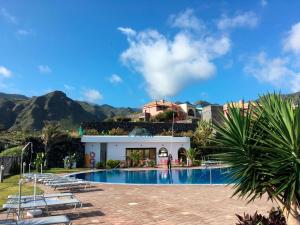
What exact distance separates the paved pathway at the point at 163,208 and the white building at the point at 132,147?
21.1 m

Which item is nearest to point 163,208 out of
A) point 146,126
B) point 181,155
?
point 181,155

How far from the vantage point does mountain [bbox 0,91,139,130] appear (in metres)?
97.5

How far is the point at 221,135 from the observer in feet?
21.6

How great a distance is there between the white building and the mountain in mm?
60394

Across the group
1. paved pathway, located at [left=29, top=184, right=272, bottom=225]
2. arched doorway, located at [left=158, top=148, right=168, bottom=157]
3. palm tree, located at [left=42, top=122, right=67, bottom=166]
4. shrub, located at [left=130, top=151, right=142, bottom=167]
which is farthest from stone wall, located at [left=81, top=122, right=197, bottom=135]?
paved pathway, located at [left=29, top=184, right=272, bottom=225]

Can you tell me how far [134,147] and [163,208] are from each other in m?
26.4

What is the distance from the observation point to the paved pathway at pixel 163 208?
935 centimetres

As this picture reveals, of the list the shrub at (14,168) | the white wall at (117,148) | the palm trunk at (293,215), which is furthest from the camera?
the white wall at (117,148)

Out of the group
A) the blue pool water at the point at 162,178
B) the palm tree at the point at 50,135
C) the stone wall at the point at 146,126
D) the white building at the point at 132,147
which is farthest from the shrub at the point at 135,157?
the stone wall at the point at 146,126

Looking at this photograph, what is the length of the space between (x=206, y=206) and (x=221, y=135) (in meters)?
5.59

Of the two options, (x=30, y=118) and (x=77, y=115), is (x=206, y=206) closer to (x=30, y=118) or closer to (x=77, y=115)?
(x=30, y=118)

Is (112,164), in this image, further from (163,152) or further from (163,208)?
(163,208)

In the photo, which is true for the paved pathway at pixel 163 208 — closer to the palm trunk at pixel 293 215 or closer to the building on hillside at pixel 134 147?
the palm trunk at pixel 293 215

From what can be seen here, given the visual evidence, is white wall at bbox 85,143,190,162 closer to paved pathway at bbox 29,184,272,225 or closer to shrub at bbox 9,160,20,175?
shrub at bbox 9,160,20,175
